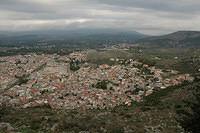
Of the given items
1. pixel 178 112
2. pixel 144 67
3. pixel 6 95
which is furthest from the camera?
pixel 144 67

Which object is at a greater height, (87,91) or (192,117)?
(192,117)

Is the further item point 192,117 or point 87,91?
point 87,91

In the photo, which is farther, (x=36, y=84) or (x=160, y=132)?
(x=36, y=84)

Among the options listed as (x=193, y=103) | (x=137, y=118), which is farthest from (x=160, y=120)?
(x=193, y=103)

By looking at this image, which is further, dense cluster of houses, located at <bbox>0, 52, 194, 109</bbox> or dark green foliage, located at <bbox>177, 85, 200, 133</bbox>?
dense cluster of houses, located at <bbox>0, 52, 194, 109</bbox>

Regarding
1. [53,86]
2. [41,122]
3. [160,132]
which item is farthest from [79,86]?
[160,132]

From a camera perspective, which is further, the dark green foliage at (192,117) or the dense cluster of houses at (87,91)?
the dense cluster of houses at (87,91)

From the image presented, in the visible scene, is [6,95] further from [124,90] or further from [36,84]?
[124,90]

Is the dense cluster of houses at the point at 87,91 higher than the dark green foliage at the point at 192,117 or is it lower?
lower

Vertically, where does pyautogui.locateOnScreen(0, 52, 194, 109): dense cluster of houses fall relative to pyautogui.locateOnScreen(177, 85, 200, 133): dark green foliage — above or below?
below

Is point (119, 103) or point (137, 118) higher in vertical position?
point (137, 118)

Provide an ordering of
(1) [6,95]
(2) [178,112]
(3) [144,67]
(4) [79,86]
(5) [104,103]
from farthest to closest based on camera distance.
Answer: (3) [144,67]
(4) [79,86]
(1) [6,95]
(5) [104,103]
(2) [178,112]
